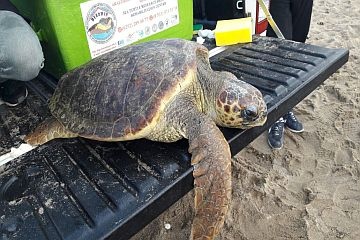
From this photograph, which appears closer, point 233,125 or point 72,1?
point 233,125

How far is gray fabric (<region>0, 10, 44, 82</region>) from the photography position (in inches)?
43.4

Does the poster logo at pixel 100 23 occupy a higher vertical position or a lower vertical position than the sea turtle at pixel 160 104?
higher

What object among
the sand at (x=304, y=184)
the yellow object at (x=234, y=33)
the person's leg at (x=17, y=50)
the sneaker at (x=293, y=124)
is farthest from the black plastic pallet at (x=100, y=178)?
the sneaker at (x=293, y=124)

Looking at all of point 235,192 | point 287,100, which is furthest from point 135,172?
point 235,192

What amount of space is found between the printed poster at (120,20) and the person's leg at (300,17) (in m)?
0.69

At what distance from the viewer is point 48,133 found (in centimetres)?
105

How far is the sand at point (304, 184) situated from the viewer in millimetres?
1245

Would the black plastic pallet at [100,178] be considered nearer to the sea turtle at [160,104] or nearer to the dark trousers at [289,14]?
the sea turtle at [160,104]

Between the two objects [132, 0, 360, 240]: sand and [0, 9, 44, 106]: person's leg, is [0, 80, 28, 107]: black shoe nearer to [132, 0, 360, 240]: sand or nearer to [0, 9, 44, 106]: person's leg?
[0, 9, 44, 106]: person's leg

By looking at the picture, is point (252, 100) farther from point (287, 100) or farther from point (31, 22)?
point (31, 22)

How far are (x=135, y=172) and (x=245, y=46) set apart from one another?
0.83 m

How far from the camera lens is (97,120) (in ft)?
3.24

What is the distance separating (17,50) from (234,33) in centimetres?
84

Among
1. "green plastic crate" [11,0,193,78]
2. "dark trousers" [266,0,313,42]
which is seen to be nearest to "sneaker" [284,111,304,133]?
"dark trousers" [266,0,313,42]
